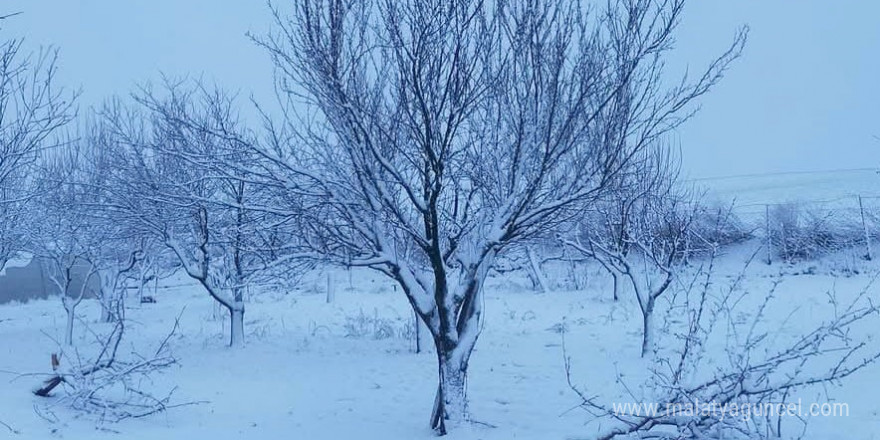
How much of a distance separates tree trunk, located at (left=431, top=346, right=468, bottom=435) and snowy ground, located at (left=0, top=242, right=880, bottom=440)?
0.15m

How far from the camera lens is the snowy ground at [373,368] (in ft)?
25.5

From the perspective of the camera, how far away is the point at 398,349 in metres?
13.4

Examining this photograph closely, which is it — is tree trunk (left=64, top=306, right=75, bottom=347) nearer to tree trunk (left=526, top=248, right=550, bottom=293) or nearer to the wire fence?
tree trunk (left=526, top=248, right=550, bottom=293)

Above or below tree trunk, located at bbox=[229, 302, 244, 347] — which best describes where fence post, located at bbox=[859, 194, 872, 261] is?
above

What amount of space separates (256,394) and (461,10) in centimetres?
613

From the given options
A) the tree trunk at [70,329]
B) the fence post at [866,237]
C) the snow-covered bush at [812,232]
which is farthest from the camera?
the snow-covered bush at [812,232]

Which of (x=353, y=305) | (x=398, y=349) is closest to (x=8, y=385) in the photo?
(x=398, y=349)

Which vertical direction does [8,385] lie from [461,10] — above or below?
below

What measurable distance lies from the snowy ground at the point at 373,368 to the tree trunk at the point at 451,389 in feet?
0.51

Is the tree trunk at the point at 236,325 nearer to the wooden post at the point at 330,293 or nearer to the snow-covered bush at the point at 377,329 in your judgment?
the snow-covered bush at the point at 377,329

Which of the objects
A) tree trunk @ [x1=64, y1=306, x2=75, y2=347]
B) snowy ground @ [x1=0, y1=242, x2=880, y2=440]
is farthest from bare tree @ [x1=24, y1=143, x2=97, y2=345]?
snowy ground @ [x1=0, y1=242, x2=880, y2=440]

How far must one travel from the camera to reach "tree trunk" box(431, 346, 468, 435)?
286 inches

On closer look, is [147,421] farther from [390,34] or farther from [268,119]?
[390,34]

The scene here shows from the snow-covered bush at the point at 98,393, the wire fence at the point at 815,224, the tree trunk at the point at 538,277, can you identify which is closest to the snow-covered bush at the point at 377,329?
the tree trunk at the point at 538,277
